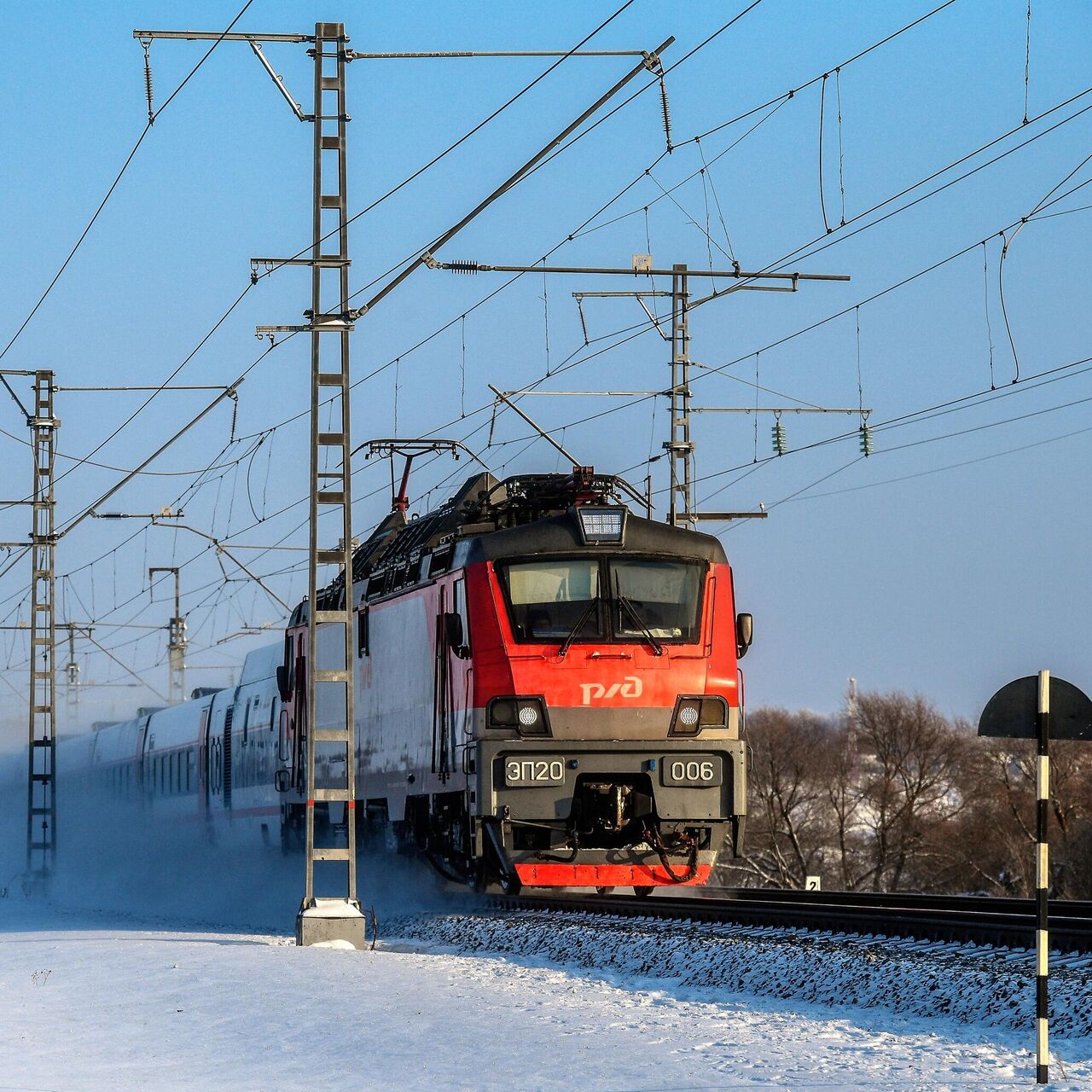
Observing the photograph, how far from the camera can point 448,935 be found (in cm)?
1814

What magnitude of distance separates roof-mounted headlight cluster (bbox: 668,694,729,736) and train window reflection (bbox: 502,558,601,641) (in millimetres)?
1133

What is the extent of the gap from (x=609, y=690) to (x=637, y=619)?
0.83m

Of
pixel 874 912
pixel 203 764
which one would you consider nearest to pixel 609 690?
pixel 874 912

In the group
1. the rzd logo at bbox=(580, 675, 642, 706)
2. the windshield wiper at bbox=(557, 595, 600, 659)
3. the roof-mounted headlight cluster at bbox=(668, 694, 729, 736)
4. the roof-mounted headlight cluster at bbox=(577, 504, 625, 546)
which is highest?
the roof-mounted headlight cluster at bbox=(577, 504, 625, 546)

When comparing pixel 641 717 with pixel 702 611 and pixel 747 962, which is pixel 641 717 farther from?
pixel 747 962

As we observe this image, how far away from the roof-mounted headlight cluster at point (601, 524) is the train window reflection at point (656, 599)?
261mm

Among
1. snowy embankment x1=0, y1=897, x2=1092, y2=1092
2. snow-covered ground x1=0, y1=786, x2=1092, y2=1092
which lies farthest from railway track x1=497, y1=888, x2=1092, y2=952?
snowy embankment x1=0, y1=897, x2=1092, y2=1092

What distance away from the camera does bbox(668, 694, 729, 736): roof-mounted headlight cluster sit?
58.2ft

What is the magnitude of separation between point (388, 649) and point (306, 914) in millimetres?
4875

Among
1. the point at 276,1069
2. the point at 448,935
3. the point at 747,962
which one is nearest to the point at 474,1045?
the point at 276,1069

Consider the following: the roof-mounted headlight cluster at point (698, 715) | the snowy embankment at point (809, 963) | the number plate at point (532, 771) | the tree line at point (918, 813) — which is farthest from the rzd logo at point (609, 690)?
the tree line at point (918, 813)

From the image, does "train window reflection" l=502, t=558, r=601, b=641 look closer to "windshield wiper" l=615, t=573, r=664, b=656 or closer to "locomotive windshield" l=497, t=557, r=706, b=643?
"locomotive windshield" l=497, t=557, r=706, b=643

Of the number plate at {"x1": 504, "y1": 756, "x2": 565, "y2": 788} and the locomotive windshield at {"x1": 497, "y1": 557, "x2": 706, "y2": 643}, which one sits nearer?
the number plate at {"x1": 504, "y1": 756, "x2": 565, "y2": 788}

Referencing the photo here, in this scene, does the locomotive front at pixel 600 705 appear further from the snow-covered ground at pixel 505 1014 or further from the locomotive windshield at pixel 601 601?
the snow-covered ground at pixel 505 1014
